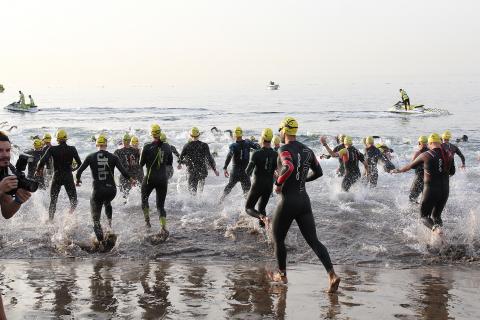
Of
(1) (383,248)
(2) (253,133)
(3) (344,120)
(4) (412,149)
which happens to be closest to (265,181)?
(1) (383,248)

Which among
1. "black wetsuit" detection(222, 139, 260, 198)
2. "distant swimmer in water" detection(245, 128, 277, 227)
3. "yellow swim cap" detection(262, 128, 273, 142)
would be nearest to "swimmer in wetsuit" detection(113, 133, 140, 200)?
"black wetsuit" detection(222, 139, 260, 198)

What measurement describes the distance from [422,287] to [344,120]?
4231 centimetres

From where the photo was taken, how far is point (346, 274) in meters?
7.79

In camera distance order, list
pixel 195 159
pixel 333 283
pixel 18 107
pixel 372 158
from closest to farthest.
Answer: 1. pixel 333 283
2. pixel 195 159
3. pixel 372 158
4. pixel 18 107

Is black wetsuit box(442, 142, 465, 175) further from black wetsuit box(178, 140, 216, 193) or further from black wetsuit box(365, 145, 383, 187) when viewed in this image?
black wetsuit box(178, 140, 216, 193)

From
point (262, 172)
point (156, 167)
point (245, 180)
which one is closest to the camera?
point (262, 172)

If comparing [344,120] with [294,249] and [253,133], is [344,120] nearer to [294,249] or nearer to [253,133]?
[253,133]

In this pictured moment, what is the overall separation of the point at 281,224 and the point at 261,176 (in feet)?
9.60

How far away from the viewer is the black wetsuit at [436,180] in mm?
9305

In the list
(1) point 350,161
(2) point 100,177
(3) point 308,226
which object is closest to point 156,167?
(2) point 100,177

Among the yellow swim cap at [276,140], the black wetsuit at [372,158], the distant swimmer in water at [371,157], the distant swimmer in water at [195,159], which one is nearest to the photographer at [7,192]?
the yellow swim cap at [276,140]

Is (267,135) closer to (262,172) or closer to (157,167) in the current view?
(262,172)

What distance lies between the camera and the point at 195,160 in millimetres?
13445

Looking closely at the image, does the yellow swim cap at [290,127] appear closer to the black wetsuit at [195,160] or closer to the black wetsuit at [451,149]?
the black wetsuit at [451,149]
